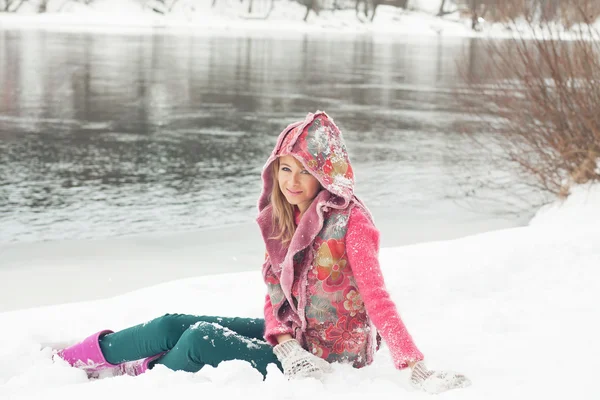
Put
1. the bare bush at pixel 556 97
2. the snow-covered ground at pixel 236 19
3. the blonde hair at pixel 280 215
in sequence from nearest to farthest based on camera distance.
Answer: the blonde hair at pixel 280 215
the bare bush at pixel 556 97
the snow-covered ground at pixel 236 19

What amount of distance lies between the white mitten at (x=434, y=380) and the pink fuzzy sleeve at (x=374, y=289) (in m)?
0.04

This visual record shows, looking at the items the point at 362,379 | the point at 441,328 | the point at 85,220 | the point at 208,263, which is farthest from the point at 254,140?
the point at 362,379

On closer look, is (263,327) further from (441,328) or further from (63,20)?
(63,20)

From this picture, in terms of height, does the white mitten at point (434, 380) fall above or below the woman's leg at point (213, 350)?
above

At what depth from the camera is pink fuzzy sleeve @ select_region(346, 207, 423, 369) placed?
2.56 m

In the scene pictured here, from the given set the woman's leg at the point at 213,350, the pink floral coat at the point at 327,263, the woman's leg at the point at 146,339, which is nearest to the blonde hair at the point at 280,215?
the pink floral coat at the point at 327,263

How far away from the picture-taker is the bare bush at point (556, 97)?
7.74 meters

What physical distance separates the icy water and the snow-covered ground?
80.7ft

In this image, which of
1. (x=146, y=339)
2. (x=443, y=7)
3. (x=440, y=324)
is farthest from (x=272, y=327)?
(x=443, y=7)

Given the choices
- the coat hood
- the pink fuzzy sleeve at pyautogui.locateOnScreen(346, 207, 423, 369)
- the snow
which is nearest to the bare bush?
the snow

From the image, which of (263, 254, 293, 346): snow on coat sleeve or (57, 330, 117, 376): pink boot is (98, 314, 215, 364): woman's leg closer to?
(57, 330, 117, 376): pink boot

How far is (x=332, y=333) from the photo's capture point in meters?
2.80

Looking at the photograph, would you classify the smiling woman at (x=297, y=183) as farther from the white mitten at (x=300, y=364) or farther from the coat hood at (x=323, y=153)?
the white mitten at (x=300, y=364)

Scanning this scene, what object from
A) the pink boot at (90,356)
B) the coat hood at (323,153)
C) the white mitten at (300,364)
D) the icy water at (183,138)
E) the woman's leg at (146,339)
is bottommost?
the icy water at (183,138)
